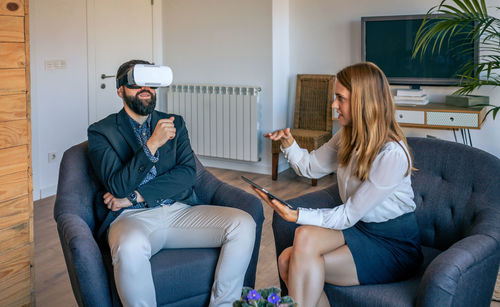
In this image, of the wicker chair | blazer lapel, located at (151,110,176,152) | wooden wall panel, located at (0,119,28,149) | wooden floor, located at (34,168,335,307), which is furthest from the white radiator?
wooden wall panel, located at (0,119,28,149)

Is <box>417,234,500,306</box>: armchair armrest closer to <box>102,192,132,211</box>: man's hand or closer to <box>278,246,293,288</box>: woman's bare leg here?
<box>278,246,293,288</box>: woman's bare leg

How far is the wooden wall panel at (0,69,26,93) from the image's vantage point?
2.06 metres

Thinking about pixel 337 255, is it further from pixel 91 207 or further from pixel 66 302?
pixel 66 302

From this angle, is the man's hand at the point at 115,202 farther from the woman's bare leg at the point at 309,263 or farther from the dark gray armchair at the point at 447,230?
the woman's bare leg at the point at 309,263

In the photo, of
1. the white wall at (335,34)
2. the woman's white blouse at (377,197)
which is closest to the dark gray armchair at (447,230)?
the woman's white blouse at (377,197)

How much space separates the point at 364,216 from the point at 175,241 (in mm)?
766

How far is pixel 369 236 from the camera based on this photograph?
199 cm

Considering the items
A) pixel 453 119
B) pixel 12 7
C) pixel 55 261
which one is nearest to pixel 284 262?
pixel 12 7

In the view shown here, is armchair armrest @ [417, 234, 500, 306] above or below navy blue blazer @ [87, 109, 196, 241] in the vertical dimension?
below

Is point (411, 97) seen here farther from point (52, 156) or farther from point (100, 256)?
point (100, 256)

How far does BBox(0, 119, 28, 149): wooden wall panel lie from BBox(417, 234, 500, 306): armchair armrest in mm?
1582

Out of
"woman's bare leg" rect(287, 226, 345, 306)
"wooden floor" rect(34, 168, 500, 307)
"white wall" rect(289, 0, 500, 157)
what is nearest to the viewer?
"woman's bare leg" rect(287, 226, 345, 306)

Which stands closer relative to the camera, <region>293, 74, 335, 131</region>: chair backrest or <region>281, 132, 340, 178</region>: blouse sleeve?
<region>281, 132, 340, 178</region>: blouse sleeve

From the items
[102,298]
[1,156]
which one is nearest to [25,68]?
[1,156]
